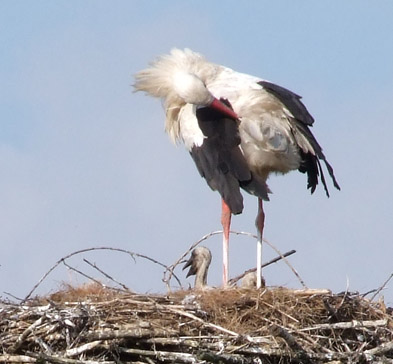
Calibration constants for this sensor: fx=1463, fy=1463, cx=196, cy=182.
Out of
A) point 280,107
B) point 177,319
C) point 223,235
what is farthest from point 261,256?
point 177,319

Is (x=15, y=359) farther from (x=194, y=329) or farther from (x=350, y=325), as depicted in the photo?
(x=350, y=325)

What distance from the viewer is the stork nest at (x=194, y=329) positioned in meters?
8.50

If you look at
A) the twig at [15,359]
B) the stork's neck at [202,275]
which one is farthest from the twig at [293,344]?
the stork's neck at [202,275]

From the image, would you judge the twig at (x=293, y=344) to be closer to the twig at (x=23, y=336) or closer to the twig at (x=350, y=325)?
the twig at (x=350, y=325)

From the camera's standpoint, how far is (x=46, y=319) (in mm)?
8594

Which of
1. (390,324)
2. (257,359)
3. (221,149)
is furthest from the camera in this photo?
(221,149)

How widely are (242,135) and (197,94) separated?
1.41 feet

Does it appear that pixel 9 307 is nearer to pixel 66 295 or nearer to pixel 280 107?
pixel 66 295

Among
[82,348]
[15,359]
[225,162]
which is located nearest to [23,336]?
[15,359]

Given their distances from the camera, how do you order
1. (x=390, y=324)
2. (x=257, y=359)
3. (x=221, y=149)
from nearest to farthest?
(x=257, y=359) < (x=390, y=324) < (x=221, y=149)

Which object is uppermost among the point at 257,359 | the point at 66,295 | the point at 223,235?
the point at 223,235

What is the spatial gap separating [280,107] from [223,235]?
105 cm

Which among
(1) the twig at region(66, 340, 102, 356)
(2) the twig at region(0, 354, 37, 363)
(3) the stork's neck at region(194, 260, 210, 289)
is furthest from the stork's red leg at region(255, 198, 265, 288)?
(2) the twig at region(0, 354, 37, 363)

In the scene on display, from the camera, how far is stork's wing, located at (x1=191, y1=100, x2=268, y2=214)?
9.92 m
